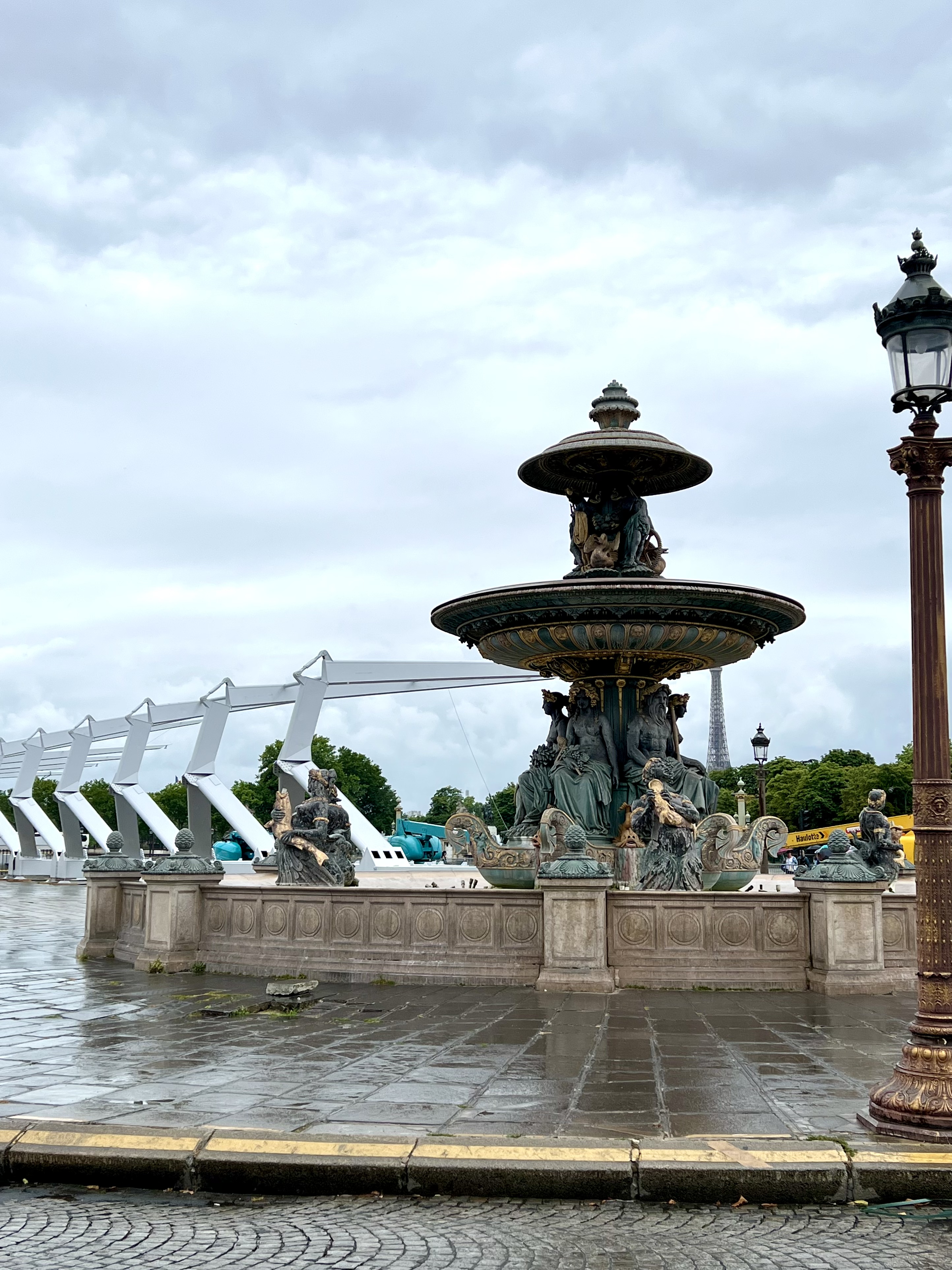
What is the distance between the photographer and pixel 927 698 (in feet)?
21.4

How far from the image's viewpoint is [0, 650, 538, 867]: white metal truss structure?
43625mm

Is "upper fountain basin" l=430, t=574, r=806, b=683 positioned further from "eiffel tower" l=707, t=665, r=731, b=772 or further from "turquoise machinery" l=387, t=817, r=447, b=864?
"eiffel tower" l=707, t=665, r=731, b=772

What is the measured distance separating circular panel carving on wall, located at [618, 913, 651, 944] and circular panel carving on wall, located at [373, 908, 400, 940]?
2.29 metres

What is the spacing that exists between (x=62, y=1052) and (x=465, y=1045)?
285cm

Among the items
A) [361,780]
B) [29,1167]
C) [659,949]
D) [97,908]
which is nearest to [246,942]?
[97,908]

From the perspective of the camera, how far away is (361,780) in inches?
3600

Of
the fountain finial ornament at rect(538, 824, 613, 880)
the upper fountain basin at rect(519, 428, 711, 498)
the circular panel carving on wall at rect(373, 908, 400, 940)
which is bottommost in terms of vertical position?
the circular panel carving on wall at rect(373, 908, 400, 940)

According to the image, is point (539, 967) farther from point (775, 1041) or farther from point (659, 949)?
point (775, 1041)

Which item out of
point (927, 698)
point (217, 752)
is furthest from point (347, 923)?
point (217, 752)

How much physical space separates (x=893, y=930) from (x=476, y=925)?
4170 mm

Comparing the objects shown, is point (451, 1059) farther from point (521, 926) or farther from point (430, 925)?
point (430, 925)

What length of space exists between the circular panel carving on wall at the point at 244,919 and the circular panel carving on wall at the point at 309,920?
2.25ft

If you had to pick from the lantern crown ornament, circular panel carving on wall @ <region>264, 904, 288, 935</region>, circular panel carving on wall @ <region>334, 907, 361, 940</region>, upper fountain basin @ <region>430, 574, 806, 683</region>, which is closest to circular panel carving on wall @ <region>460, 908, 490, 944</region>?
circular panel carving on wall @ <region>334, 907, 361, 940</region>

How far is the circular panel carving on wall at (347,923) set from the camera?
40.8 feet
